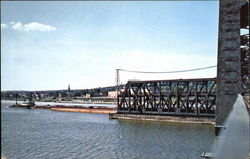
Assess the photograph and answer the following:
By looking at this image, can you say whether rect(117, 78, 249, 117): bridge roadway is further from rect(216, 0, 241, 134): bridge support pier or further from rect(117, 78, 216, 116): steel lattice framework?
rect(216, 0, 241, 134): bridge support pier

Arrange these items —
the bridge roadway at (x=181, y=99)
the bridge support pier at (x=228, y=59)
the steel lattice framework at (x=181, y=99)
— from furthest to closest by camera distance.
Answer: the steel lattice framework at (x=181, y=99) < the bridge roadway at (x=181, y=99) < the bridge support pier at (x=228, y=59)

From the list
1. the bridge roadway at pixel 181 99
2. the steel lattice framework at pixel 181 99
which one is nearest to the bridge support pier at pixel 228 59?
the bridge roadway at pixel 181 99

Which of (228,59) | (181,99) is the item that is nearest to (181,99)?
(181,99)

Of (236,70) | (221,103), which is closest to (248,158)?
(221,103)

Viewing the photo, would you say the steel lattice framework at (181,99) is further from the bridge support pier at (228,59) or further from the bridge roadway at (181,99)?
the bridge support pier at (228,59)

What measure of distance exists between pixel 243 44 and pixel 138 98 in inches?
2221

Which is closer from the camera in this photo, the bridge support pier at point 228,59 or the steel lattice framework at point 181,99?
the bridge support pier at point 228,59

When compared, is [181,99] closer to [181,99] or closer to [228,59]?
[181,99]

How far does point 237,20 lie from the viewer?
53.9 ft

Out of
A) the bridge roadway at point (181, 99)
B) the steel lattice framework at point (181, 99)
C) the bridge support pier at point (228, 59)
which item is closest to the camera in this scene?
the bridge support pier at point (228, 59)

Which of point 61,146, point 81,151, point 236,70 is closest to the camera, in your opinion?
point 236,70

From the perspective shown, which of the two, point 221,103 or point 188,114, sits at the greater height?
point 221,103

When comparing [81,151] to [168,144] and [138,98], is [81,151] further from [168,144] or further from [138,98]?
[138,98]

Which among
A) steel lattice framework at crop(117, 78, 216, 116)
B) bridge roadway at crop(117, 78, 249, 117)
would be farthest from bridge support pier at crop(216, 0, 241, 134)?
steel lattice framework at crop(117, 78, 216, 116)
